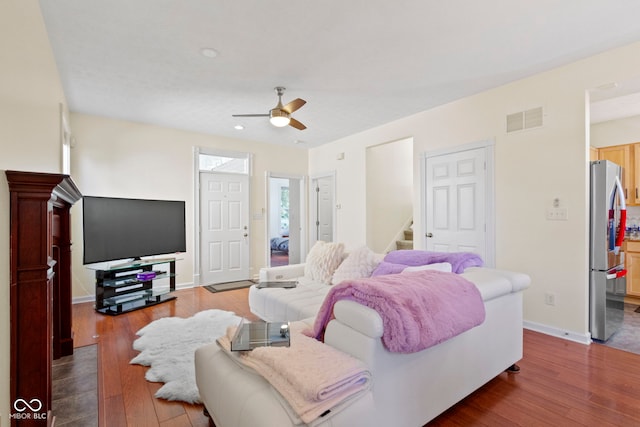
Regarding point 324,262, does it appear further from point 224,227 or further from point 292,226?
point 292,226

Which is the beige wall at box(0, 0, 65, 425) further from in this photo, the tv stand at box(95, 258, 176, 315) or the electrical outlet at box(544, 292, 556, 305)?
the electrical outlet at box(544, 292, 556, 305)

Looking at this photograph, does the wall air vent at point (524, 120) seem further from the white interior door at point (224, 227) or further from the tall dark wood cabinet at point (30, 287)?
the white interior door at point (224, 227)

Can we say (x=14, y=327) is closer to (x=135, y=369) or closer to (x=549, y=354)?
(x=135, y=369)

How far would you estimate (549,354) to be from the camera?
2.59 m

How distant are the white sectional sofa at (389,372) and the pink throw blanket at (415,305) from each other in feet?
0.18

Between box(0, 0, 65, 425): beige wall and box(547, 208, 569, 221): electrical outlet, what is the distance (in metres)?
4.08

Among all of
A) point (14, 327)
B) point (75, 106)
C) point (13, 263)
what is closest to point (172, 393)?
point (14, 327)

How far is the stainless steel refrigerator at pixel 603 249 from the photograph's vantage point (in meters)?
2.79

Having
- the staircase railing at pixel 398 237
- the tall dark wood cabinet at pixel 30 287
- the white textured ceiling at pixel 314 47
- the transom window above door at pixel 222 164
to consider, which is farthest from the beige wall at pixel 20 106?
the staircase railing at pixel 398 237

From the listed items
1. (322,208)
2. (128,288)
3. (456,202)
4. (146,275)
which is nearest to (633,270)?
(456,202)

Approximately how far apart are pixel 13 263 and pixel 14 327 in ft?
0.86

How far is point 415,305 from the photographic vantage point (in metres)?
1.40

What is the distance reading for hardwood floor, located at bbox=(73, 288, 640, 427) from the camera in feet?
5.73

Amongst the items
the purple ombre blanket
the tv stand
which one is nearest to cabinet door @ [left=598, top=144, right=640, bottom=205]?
the purple ombre blanket
